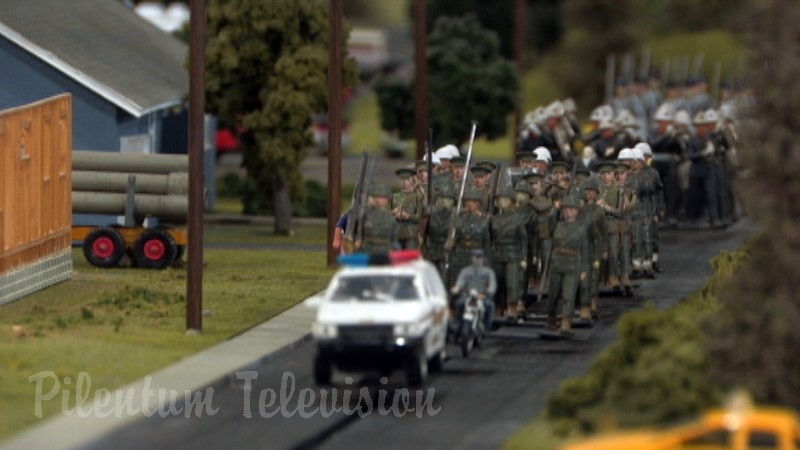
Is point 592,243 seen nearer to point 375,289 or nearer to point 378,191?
point 378,191

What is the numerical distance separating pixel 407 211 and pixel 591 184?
3287 mm

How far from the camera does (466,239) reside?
2947 centimetres

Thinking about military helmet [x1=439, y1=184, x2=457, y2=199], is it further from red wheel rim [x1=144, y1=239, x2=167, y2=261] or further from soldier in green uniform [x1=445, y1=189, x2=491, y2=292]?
red wheel rim [x1=144, y1=239, x2=167, y2=261]

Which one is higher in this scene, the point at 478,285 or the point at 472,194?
the point at 472,194

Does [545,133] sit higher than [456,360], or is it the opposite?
[545,133]

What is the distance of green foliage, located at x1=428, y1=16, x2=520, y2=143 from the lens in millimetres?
59344

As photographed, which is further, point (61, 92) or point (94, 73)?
point (94, 73)

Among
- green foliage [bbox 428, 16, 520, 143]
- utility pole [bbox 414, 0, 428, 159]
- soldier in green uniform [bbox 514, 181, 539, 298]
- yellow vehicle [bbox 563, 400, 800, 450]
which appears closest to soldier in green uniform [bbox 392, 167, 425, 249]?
soldier in green uniform [bbox 514, 181, 539, 298]

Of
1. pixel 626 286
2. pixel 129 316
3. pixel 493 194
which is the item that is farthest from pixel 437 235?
pixel 626 286

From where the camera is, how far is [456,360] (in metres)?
27.7

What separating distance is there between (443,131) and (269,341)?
30739 millimetres

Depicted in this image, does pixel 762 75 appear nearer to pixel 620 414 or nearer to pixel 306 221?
pixel 620 414

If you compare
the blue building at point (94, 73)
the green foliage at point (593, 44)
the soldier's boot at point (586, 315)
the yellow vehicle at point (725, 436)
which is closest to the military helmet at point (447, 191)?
the soldier's boot at point (586, 315)

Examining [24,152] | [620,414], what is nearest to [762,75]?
[620,414]
